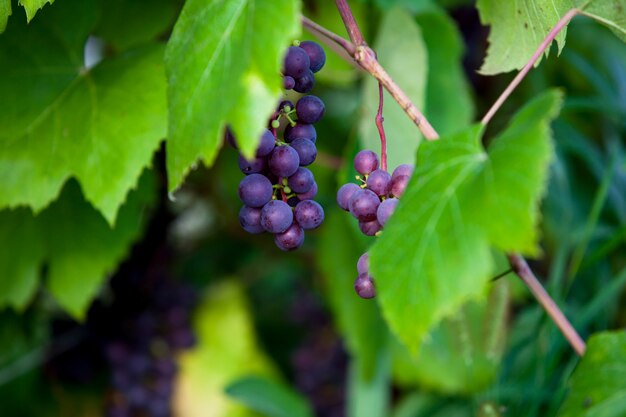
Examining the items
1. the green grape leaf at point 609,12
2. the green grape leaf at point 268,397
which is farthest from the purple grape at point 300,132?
the green grape leaf at point 268,397

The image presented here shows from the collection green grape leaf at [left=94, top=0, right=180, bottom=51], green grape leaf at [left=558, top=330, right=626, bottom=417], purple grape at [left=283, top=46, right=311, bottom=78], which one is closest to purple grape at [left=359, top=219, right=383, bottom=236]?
purple grape at [left=283, top=46, right=311, bottom=78]

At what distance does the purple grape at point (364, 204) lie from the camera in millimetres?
443

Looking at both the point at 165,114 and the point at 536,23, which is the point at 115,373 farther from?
the point at 536,23

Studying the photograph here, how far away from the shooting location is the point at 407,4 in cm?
89

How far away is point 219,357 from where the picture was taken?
45.4 inches

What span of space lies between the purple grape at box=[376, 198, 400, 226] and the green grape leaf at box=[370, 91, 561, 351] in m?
0.03

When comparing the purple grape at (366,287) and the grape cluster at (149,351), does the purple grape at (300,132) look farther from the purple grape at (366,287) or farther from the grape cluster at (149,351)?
the grape cluster at (149,351)

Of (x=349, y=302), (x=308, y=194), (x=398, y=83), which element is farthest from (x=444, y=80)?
(x=308, y=194)

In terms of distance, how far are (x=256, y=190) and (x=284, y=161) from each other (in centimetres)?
3

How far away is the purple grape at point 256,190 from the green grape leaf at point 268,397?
595 mm

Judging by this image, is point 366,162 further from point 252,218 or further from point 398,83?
point 398,83

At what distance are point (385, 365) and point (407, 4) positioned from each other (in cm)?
49

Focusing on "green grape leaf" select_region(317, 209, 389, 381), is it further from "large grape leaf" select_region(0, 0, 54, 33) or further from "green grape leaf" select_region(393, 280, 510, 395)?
"large grape leaf" select_region(0, 0, 54, 33)

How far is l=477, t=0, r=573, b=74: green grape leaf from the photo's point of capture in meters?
0.50
